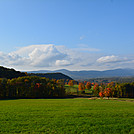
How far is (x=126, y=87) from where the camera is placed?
104 metres

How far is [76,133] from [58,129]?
1.99 metres

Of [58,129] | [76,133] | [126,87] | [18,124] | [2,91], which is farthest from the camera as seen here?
[126,87]

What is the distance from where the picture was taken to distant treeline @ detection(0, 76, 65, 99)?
84188mm

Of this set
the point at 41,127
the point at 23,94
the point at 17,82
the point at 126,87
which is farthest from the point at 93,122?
the point at 126,87

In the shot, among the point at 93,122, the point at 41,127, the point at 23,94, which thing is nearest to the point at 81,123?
the point at 93,122

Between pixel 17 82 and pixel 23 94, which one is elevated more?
pixel 17 82

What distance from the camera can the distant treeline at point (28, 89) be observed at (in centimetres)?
8419

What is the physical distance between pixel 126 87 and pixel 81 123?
9429 cm

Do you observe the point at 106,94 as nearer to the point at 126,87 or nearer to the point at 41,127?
the point at 126,87

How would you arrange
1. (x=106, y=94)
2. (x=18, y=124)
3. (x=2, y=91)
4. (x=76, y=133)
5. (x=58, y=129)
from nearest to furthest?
(x=76, y=133) < (x=58, y=129) < (x=18, y=124) < (x=2, y=91) < (x=106, y=94)

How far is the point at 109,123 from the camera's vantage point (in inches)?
701

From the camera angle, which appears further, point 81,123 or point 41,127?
point 81,123

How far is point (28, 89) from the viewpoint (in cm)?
8850

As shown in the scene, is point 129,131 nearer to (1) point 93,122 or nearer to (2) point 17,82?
(1) point 93,122
